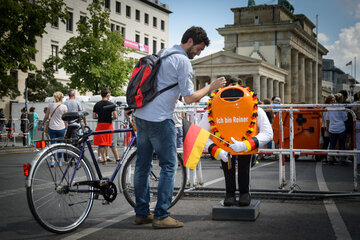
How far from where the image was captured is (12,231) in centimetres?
486

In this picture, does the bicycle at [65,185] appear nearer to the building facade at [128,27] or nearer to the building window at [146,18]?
the building facade at [128,27]

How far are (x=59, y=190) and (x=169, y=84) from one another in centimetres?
152

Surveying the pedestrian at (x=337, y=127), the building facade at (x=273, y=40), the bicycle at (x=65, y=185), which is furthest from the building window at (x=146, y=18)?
the bicycle at (x=65, y=185)

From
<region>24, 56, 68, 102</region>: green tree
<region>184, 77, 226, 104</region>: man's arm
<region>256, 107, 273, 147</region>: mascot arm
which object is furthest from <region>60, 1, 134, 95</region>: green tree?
<region>184, 77, 226, 104</region>: man's arm

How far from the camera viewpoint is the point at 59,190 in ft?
15.7

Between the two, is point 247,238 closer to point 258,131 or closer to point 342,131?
point 258,131

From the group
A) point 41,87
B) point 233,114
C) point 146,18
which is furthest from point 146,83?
point 146,18

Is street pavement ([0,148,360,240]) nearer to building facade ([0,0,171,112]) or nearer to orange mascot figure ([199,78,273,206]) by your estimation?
orange mascot figure ([199,78,273,206])

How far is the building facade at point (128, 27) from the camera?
52.9 meters

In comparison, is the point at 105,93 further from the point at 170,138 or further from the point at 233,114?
the point at 170,138

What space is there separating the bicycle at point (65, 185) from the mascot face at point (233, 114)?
1230 millimetres

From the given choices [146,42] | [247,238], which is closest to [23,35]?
[247,238]

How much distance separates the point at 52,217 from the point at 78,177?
0.56 m

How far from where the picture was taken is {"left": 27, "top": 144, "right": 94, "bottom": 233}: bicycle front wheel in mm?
4484
